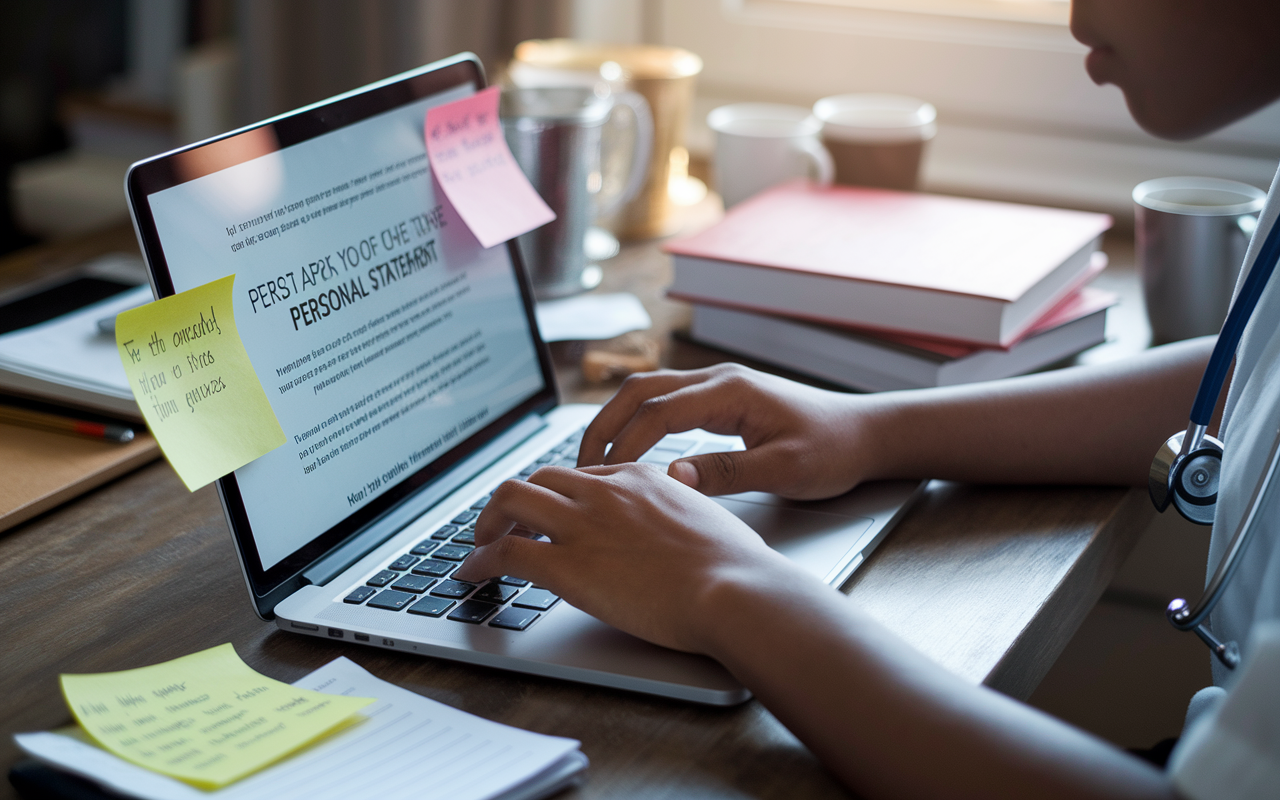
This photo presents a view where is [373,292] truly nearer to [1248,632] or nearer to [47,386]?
[47,386]

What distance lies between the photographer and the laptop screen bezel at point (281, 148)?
559mm

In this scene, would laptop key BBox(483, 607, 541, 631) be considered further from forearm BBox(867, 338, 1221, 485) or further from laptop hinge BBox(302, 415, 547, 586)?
forearm BBox(867, 338, 1221, 485)

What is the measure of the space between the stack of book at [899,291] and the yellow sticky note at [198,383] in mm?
483

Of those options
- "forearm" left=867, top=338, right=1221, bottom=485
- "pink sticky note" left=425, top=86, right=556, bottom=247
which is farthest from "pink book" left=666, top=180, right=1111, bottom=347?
"pink sticky note" left=425, top=86, right=556, bottom=247

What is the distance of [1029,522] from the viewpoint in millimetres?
721

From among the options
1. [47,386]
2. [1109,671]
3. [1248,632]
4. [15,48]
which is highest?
[15,48]

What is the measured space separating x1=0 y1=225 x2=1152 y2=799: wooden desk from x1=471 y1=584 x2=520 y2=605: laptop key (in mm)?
46

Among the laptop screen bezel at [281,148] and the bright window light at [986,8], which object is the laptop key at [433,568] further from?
the bright window light at [986,8]

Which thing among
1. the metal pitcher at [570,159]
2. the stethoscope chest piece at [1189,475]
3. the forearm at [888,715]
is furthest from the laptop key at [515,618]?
the metal pitcher at [570,159]

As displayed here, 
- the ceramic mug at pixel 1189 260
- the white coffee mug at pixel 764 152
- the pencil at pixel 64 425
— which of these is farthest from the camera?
the white coffee mug at pixel 764 152

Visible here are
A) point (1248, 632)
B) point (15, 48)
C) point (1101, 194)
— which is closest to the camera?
point (1248, 632)

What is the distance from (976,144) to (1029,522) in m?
0.88

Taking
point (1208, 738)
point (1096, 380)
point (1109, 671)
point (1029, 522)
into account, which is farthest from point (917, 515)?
point (1109, 671)

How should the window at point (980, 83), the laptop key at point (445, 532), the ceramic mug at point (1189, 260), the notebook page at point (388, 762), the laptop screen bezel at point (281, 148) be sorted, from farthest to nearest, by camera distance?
the window at point (980, 83) < the ceramic mug at point (1189, 260) < the laptop key at point (445, 532) < the laptop screen bezel at point (281, 148) < the notebook page at point (388, 762)
